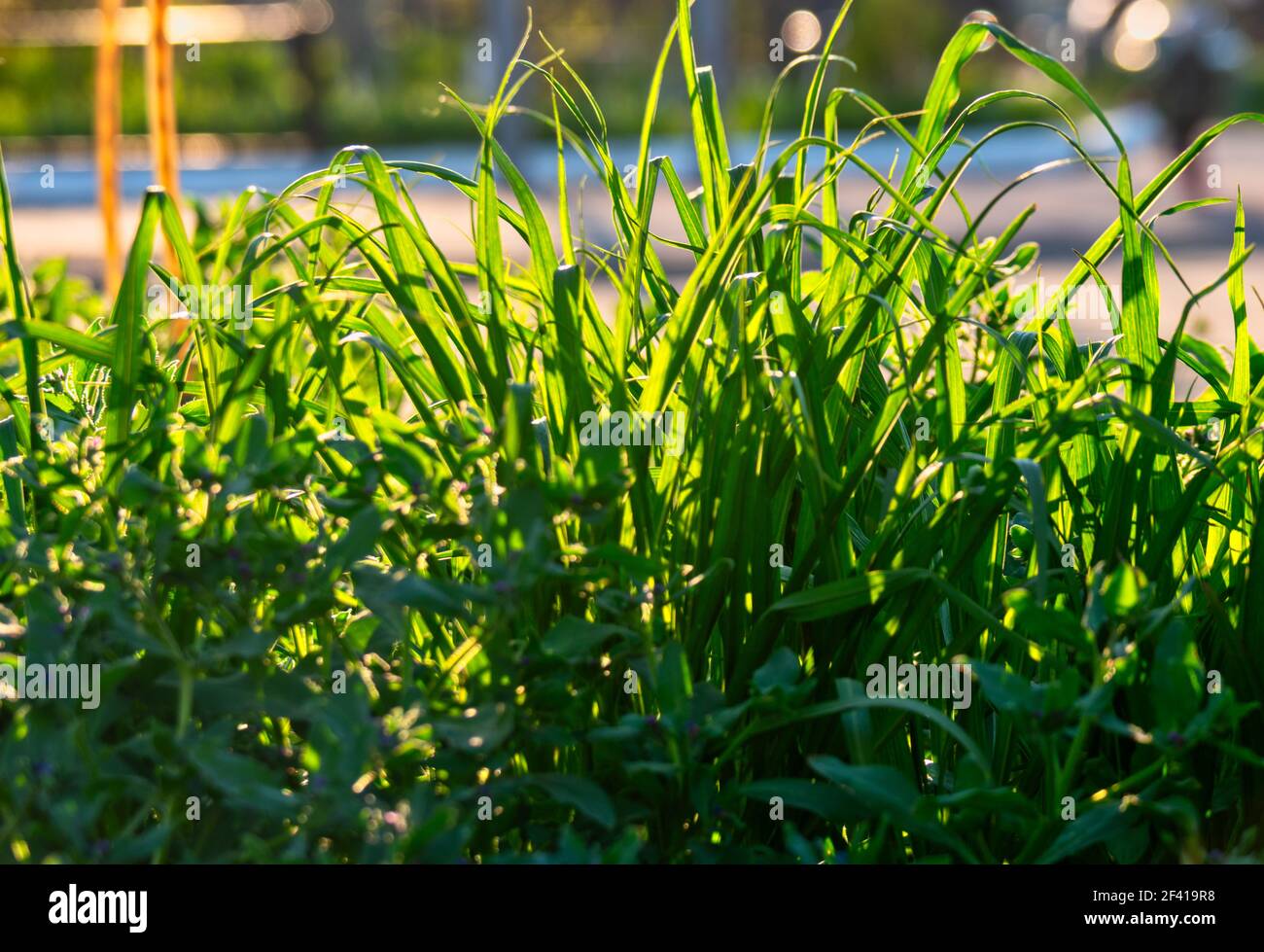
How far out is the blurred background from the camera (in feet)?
45.2

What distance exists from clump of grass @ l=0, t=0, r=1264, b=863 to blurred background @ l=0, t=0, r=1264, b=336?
5.92m

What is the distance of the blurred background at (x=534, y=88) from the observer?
1377cm

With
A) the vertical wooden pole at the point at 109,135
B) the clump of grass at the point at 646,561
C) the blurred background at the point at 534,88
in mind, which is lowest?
the clump of grass at the point at 646,561

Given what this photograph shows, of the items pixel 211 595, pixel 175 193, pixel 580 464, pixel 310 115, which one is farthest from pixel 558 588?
pixel 310 115

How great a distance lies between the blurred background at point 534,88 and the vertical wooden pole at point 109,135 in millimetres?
4794

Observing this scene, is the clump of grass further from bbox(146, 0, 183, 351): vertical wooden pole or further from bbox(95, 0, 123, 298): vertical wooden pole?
bbox(95, 0, 123, 298): vertical wooden pole

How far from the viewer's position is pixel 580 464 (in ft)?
5.00

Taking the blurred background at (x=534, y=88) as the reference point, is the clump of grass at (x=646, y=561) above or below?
below

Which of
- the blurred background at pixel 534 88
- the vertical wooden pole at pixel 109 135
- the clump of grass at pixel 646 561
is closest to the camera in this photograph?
the clump of grass at pixel 646 561

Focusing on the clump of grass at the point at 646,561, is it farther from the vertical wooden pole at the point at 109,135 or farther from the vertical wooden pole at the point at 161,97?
the vertical wooden pole at the point at 109,135

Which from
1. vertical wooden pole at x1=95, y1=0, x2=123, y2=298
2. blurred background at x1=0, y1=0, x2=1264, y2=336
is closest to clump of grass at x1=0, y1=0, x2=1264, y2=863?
vertical wooden pole at x1=95, y1=0, x2=123, y2=298

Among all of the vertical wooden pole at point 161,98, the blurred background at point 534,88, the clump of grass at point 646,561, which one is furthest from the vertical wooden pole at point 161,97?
the blurred background at point 534,88
